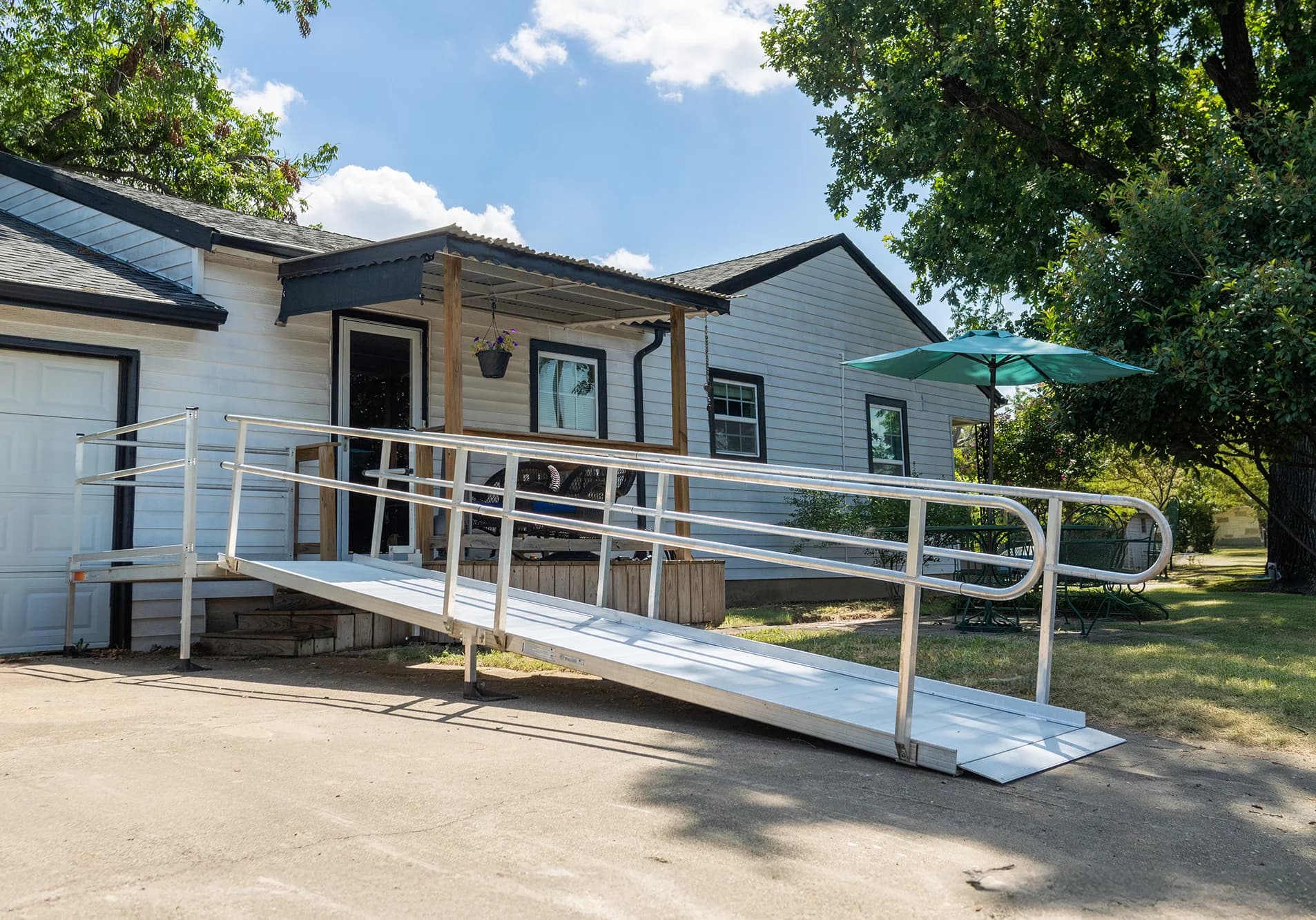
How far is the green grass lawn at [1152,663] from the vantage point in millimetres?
5406

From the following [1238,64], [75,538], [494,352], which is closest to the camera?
[75,538]

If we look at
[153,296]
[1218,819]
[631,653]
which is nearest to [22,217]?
[153,296]

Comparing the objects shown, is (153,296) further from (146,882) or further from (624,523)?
(146,882)

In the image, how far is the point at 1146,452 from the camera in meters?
12.1

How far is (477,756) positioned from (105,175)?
69.8 feet

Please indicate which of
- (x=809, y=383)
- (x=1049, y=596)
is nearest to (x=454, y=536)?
(x=1049, y=596)

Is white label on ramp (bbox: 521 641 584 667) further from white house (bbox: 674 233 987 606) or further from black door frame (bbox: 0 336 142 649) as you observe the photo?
white house (bbox: 674 233 987 606)

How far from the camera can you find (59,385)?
27.4 feet

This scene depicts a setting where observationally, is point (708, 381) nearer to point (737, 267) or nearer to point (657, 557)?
point (737, 267)

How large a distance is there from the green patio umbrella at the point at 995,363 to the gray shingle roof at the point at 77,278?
238 inches

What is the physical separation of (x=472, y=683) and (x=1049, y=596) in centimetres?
301

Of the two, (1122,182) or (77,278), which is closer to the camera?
(77,278)

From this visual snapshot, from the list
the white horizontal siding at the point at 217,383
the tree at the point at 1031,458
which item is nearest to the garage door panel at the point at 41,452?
the white horizontal siding at the point at 217,383

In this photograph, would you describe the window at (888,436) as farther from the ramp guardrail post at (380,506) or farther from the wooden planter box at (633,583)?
the ramp guardrail post at (380,506)
